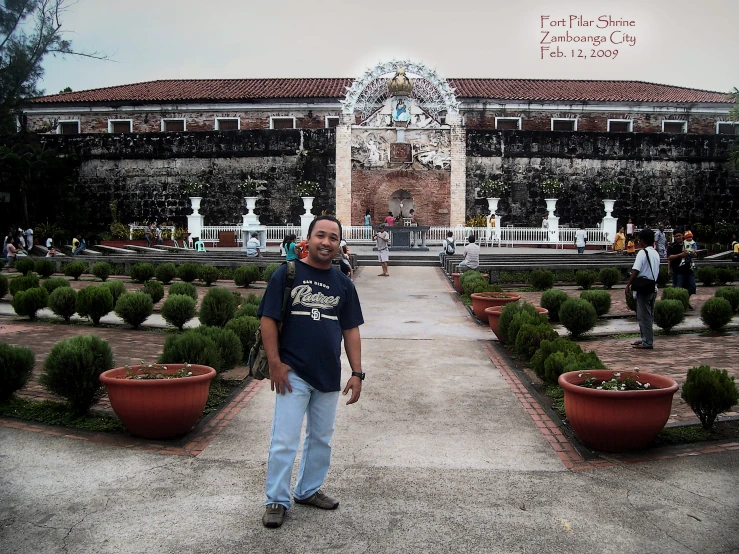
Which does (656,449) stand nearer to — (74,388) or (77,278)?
(74,388)

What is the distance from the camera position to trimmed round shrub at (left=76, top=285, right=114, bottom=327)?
422 inches

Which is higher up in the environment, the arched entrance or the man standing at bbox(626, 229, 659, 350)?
the arched entrance

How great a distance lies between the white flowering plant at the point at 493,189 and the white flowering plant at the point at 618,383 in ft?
83.6

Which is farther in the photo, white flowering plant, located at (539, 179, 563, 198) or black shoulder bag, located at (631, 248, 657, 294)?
white flowering plant, located at (539, 179, 563, 198)

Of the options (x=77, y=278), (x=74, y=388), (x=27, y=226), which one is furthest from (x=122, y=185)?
(x=74, y=388)

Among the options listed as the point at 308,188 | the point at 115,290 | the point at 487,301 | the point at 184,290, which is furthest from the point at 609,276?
the point at 308,188

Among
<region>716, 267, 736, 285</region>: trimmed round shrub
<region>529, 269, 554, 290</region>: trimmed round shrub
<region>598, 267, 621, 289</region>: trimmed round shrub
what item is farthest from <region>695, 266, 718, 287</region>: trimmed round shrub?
<region>529, 269, 554, 290</region>: trimmed round shrub

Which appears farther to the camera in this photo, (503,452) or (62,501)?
(503,452)

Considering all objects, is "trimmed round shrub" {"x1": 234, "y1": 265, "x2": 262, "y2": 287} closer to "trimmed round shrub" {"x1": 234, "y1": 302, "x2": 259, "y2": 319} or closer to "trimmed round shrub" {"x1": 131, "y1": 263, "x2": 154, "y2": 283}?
"trimmed round shrub" {"x1": 131, "y1": 263, "x2": 154, "y2": 283}

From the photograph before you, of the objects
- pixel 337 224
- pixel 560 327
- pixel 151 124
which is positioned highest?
pixel 151 124

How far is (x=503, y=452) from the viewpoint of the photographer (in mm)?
5273

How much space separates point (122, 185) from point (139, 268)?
1666cm

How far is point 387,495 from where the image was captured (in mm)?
4340

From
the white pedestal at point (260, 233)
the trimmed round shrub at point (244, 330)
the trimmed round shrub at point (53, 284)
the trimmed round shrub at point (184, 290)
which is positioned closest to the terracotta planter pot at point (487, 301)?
the trimmed round shrub at point (244, 330)
